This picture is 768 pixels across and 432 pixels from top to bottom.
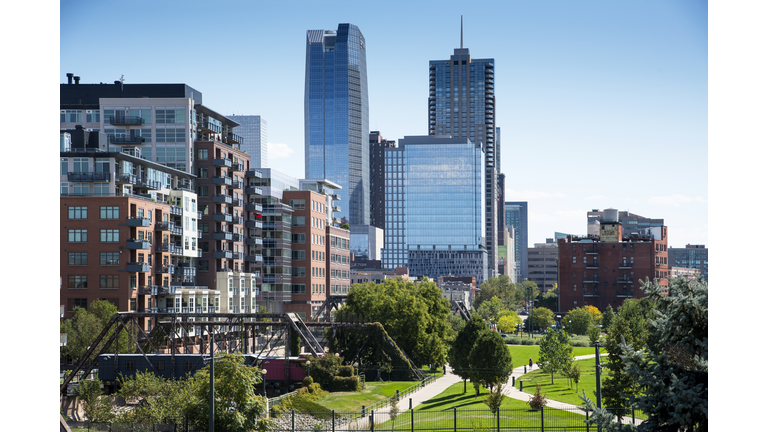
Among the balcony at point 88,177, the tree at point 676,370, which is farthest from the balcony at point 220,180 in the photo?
the tree at point 676,370

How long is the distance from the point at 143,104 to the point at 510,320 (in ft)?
247

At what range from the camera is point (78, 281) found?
8144 centimetres

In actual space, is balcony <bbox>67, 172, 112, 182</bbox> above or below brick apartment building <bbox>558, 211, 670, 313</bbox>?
above

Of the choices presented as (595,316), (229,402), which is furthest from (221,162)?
(595,316)

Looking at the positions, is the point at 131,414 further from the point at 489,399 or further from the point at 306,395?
the point at 489,399

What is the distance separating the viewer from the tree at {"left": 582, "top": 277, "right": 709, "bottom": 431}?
63.9ft

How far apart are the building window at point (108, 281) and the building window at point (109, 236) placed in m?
4.03

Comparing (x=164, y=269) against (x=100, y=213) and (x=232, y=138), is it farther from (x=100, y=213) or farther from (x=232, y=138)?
(x=232, y=138)

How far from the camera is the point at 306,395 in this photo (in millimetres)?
62469

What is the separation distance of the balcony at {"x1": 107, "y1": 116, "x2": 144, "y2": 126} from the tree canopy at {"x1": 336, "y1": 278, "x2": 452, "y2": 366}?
4159 cm

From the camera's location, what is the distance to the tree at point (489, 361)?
64.8 metres

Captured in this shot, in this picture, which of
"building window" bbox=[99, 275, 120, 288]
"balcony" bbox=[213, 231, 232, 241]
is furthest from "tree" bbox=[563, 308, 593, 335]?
"building window" bbox=[99, 275, 120, 288]

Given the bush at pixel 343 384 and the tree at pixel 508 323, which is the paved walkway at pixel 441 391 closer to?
the bush at pixel 343 384

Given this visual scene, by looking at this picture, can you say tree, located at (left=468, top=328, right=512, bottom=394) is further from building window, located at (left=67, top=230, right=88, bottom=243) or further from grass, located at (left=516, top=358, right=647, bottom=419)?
building window, located at (left=67, top=230, right=88, bottom=243)
